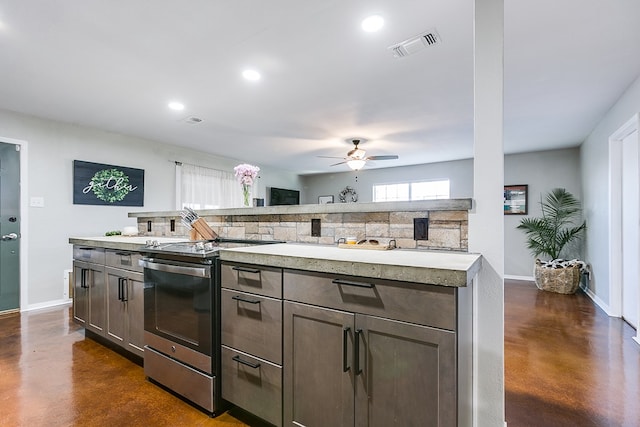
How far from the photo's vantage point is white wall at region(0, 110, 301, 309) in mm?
3900

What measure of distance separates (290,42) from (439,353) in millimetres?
2304

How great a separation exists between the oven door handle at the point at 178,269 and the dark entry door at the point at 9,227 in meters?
3.04

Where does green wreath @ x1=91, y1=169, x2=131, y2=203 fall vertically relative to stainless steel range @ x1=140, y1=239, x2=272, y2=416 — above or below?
above

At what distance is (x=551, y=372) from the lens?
2.21 m

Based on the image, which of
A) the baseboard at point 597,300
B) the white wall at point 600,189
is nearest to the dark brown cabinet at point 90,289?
the white wall at point 600,189

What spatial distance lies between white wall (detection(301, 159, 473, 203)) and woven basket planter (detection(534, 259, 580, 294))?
1.88 m

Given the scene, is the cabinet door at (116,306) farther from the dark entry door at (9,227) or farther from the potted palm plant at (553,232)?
the potted palm plant at (553,232)

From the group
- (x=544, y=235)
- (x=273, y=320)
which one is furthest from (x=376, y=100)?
(x=544, y=235)

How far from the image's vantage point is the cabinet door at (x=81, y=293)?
9.01 ft

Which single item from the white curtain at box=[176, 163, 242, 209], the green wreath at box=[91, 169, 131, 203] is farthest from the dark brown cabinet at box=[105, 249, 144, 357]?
the white curtain at box=[176, 163, 242, 209]

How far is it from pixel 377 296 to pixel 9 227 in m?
4.70

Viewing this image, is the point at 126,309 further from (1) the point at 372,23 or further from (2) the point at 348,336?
(1) the point at 372,23

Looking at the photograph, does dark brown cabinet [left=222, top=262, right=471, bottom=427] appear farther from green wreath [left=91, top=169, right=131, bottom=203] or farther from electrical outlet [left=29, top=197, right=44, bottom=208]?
green wreath [left=91, top=169, right=131, bottom=203]

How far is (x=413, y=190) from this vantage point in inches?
296
